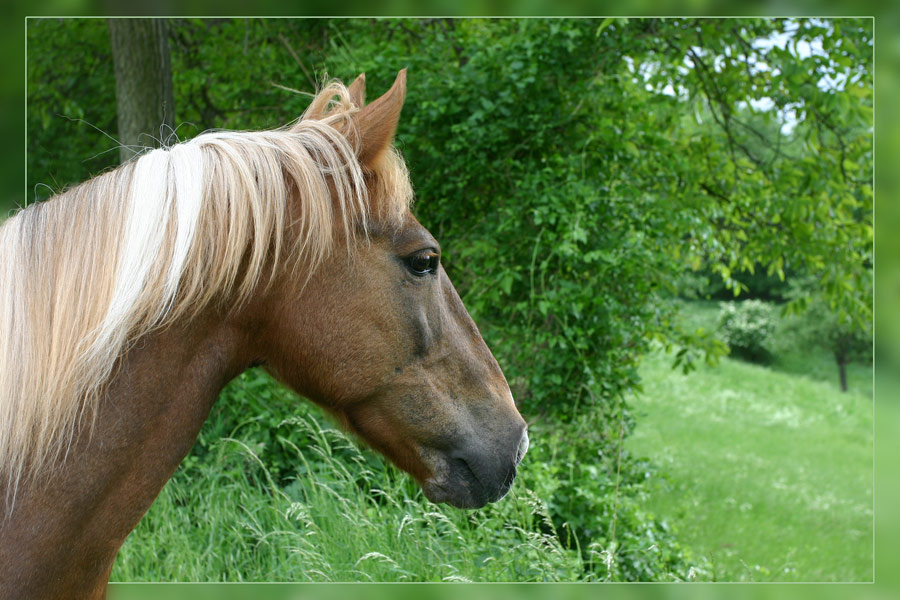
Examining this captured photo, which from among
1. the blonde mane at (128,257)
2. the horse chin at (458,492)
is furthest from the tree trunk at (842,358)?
the blonde mane at (128,257)

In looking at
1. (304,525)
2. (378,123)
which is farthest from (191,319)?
(304,525)

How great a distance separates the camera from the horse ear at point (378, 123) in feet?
4.87

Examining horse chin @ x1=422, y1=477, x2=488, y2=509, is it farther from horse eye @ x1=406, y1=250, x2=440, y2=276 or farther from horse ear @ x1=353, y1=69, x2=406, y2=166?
horse ear @ x1=353, y1=69, x2=406, y2=166

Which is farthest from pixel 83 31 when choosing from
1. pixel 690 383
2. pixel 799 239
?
pixel 690 383

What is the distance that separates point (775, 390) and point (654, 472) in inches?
255

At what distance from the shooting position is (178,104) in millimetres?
5414

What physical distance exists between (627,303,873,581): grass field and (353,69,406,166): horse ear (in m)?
3.24

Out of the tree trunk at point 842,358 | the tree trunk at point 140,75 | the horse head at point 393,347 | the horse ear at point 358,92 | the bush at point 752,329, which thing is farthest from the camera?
the bush at point 752,329

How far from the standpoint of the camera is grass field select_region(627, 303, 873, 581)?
5.42 meters

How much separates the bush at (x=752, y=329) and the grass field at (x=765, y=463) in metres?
0.32

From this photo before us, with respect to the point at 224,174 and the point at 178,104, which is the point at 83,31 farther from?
the point at 224,174

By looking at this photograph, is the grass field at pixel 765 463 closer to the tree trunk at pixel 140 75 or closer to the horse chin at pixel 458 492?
the horse chin at pixel 458 492

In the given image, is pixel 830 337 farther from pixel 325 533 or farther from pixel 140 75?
pixel 140 75

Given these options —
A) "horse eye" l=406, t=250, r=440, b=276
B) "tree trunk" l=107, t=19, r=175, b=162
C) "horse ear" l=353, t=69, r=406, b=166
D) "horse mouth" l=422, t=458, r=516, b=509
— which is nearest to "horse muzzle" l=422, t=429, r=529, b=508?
"horse mouth" l=422, t=458, r=516, b=509
